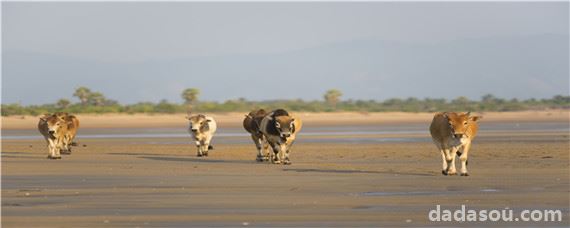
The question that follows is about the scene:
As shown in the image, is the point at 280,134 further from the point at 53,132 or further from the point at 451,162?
the point at 53,132

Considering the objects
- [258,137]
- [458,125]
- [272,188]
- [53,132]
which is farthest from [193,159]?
[272,188]

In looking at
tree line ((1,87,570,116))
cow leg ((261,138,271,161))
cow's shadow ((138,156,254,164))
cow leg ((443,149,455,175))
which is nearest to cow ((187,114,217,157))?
cow's shadow ((138,156,254,164))

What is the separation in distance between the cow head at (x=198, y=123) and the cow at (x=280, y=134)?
3.34m

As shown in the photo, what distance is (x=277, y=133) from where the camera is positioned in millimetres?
24109

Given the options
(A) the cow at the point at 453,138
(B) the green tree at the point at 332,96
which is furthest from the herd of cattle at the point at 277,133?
(B) the green tree at the point at 332,96

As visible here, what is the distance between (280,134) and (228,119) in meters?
44.6

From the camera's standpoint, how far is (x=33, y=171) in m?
21.6

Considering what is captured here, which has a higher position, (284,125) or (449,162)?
(284,125)

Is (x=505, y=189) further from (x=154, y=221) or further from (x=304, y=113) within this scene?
(x=304, y=113)

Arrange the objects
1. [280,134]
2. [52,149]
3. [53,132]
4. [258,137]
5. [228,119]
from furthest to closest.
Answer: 1. [228,119]
2. [52,149]
3. [53,132]
4. [258,137]
5. [280,134]

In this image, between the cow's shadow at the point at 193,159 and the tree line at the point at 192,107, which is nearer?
the cow's shadow at the point at 193,159

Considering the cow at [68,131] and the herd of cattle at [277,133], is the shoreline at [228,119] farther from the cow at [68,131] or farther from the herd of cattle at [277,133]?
the herd of cattle at [277,133]

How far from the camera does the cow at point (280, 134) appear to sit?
23.8m

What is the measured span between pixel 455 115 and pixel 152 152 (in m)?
12.2
